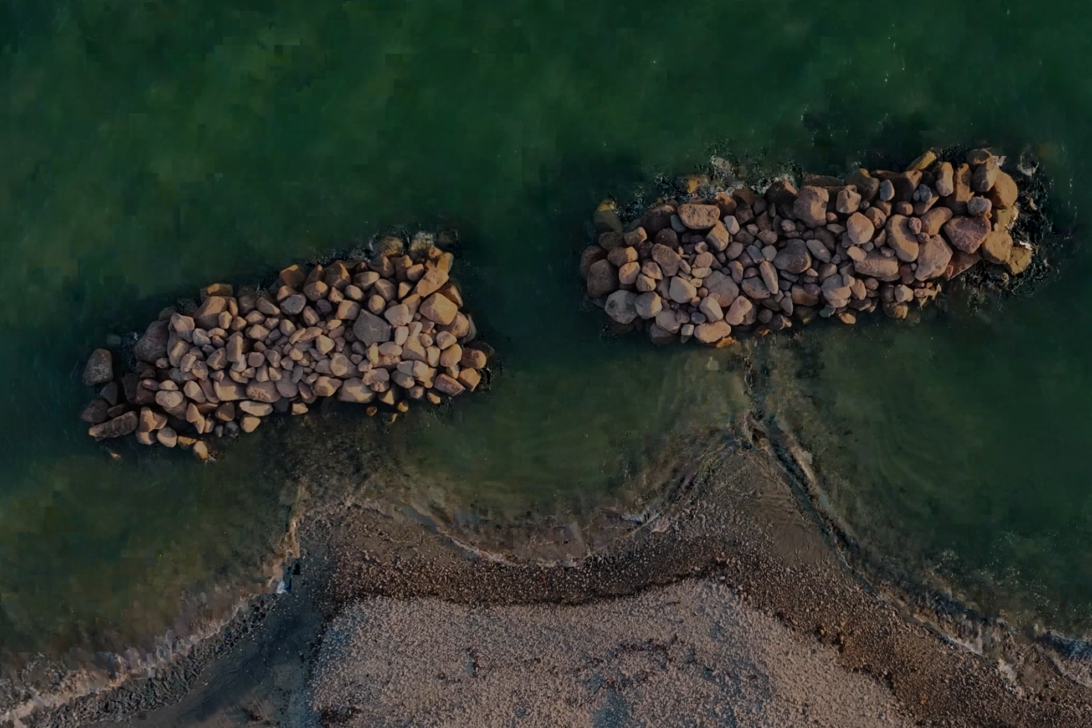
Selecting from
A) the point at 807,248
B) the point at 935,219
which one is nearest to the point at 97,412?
the point at 807,248

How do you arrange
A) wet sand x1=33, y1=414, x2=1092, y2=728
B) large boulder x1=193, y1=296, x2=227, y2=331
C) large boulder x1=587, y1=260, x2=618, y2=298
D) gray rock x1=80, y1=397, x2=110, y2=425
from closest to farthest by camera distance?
wet sand x1=33, y1=414, x2=1092, y2=728 → large boulder x1=587, y1=260, x2=618, y2=298 → large boulder x1=193, y1=296, x2=227, y2=331 → gray rock x1=80, y1=397, x2=110, y2=425

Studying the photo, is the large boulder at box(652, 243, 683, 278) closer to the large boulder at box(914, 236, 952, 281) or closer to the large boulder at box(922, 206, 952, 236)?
the large boulder at box(914, 236, 952, 281)

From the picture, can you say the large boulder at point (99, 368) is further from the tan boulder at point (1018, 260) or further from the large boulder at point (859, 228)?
the tan boulder at point (1018, 260)

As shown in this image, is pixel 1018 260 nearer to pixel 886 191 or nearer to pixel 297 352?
pixel 886 191

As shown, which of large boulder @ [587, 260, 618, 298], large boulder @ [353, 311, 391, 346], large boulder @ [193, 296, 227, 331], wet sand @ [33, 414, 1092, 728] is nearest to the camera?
wet sand @ [33, 414, 1092, 728]

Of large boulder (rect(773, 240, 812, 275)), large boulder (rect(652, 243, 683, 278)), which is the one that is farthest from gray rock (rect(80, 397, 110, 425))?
large boulder (rect(773, 240, 812, 275))

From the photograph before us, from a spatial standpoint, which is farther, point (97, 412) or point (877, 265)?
point (97, 412)

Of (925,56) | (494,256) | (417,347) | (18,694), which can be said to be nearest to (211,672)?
(18,694)
